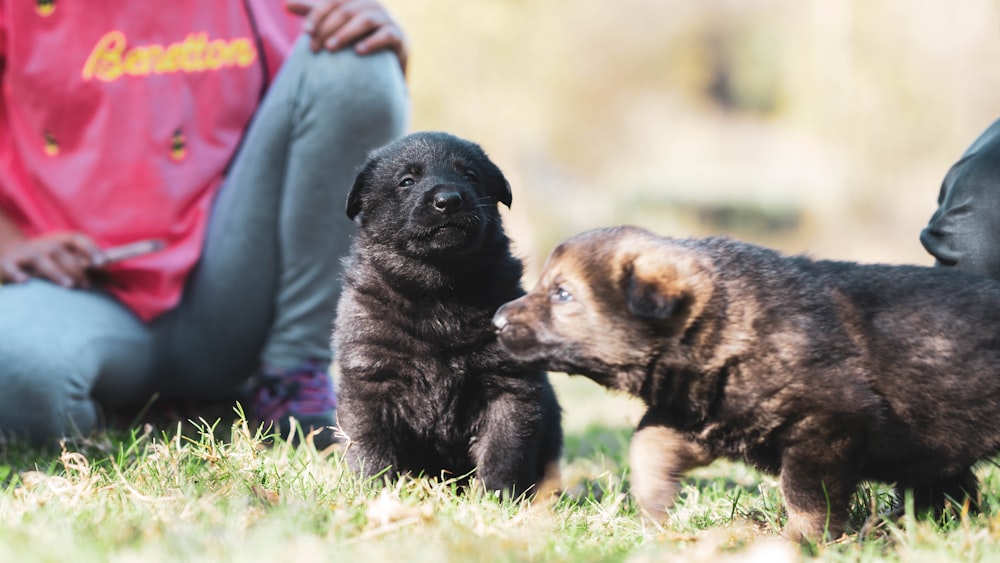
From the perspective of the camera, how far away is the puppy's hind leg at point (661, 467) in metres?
2.74

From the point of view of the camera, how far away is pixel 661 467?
276 centimetres

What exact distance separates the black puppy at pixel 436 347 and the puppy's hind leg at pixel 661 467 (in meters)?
0.42

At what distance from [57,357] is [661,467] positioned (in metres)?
2.43

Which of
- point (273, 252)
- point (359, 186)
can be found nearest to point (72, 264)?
point (273, 252)

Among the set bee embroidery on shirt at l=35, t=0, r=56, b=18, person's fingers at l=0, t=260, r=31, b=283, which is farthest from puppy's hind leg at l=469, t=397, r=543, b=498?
bee embroidery on shirt at l=35, t=0, r=56, b=18

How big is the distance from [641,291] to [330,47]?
221cm

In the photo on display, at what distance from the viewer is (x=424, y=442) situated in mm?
3176

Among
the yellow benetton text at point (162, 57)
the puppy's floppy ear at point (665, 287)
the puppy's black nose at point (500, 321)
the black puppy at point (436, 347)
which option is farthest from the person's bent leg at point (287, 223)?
the puppy's floppy ear at point (665, 287)

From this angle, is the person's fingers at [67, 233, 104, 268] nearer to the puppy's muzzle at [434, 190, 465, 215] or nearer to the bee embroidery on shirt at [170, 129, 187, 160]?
the bee embroidery on shirt at [170, 129, 187, 160]

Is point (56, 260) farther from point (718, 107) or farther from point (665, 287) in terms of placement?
point (718, 107)

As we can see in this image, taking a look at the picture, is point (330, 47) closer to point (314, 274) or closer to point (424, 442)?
point (314, 274)

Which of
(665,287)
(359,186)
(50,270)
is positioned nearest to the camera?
(665,287)

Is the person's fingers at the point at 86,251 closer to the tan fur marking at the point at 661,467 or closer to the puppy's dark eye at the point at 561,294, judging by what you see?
the puppy's dark eye at the point at 561,294

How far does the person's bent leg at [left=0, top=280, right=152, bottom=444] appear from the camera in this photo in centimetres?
383
